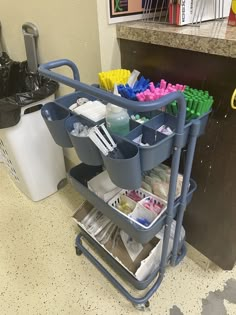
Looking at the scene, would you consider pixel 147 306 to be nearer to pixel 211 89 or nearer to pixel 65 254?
pixel 65 254

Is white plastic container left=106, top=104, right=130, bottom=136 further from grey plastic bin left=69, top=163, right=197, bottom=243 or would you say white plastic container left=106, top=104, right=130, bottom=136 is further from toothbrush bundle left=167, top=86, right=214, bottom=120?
grey plastic bin left=69, top=163, right=197, bottom=243

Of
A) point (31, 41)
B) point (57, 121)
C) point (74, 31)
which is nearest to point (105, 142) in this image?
point (57, 121)

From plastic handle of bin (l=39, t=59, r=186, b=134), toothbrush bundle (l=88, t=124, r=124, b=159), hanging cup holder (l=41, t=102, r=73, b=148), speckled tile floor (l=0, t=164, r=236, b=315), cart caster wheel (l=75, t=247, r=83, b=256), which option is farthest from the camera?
cart caster wheel (l=75, t=247, r=83, b=256)

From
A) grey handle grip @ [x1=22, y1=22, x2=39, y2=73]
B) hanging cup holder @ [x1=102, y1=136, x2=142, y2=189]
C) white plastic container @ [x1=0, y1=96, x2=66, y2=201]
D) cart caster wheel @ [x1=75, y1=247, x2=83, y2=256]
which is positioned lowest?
cart caster wheel @ [x1=75, y1=247, x2=83, y2=256]

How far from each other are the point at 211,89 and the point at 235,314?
87 cm

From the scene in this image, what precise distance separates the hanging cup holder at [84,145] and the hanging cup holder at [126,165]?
0.22 feet

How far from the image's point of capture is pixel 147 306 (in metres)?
0.98

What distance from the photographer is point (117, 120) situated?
0.67m

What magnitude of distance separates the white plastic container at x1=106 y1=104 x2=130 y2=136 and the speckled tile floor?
0.74 meters

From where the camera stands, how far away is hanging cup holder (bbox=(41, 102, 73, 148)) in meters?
0.75

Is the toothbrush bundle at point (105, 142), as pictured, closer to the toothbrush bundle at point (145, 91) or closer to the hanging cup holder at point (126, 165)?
A: the hanging cup holder at point (126, 165)

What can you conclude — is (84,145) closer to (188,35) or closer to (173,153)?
(173,153)

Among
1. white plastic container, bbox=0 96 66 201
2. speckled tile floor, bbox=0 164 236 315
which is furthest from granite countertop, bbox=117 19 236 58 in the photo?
speckled tile floor, bbox=0 164 236 315

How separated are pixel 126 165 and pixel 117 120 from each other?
0.49 ft
